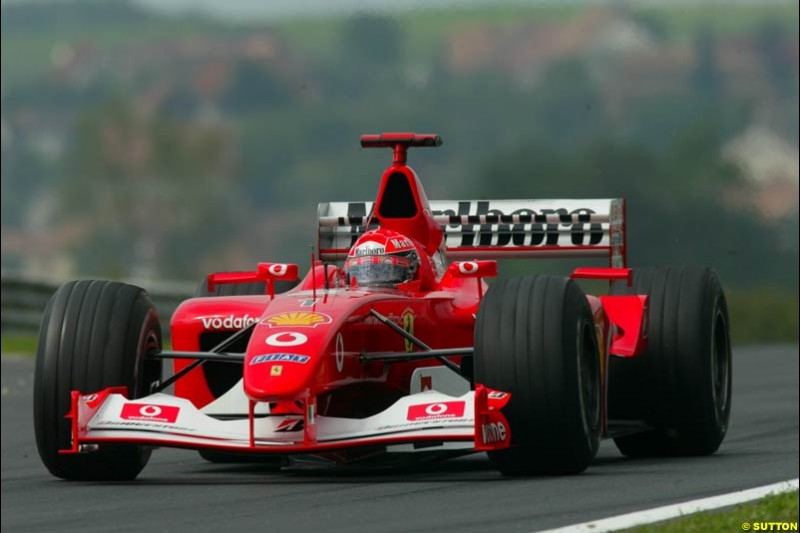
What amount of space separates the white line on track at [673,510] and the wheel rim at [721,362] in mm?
2680

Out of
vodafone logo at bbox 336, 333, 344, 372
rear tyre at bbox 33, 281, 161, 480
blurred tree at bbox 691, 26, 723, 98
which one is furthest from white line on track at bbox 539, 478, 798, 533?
blurred tree at bbox 691, 26, 723, 98

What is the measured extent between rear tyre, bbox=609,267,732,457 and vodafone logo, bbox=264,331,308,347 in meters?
2.77

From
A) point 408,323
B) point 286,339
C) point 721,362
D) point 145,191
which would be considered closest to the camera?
point 286,339

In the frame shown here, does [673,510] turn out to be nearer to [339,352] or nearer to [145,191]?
[339,352]

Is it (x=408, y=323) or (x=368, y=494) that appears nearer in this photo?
(x=368, y=494)

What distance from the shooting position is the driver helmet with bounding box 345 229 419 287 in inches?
458

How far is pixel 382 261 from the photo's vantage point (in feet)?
38.2

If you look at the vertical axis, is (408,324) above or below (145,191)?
below

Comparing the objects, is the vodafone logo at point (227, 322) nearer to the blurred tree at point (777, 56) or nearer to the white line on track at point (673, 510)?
the white line on track at point (673, 510)

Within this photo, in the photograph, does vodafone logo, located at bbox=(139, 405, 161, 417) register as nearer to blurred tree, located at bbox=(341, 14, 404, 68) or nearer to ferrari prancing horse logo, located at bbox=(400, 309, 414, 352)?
ferrari prancing horse logo, located at bbox=(400, 309, 414, 352)

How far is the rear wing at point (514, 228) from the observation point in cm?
1345

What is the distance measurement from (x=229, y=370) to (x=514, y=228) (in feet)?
8.87

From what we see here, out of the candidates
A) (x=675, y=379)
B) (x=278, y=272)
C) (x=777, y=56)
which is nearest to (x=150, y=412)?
(x=278, y=272)

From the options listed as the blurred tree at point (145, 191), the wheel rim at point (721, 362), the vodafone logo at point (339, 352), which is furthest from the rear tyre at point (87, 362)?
the blurred tree at point (145, 191)
